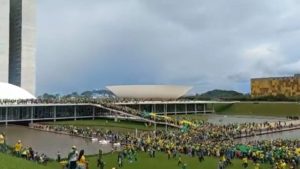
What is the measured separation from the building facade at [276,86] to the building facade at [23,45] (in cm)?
5338

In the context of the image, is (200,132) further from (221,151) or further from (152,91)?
(152,91)

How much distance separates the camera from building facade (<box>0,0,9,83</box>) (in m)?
59.3

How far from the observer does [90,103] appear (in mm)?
44188

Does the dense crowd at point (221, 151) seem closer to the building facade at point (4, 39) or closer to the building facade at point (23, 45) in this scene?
the building facade at point (4, 39)

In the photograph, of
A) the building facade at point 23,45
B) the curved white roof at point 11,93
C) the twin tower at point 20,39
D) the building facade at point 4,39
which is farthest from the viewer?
the building facade at point 23,45

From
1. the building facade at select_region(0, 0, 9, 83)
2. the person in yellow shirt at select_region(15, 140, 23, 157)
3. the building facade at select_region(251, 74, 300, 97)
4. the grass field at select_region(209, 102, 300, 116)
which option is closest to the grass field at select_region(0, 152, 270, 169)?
the person in yellow shirt at select_region(15, 140, 23, 157)

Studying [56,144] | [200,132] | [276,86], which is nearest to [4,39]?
[56,144]

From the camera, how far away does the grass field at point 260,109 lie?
56700mm

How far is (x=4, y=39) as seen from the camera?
60.0m

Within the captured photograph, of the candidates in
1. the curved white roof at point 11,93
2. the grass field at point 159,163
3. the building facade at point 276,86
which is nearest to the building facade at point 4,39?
the curved white roof at point 11,93

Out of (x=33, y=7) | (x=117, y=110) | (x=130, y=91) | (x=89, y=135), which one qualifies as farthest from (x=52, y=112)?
(x=33, y=7)

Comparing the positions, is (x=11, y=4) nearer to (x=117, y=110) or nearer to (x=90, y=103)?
(x=90, y=103)

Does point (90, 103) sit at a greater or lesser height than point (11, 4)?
lesser

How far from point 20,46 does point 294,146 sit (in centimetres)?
5342
